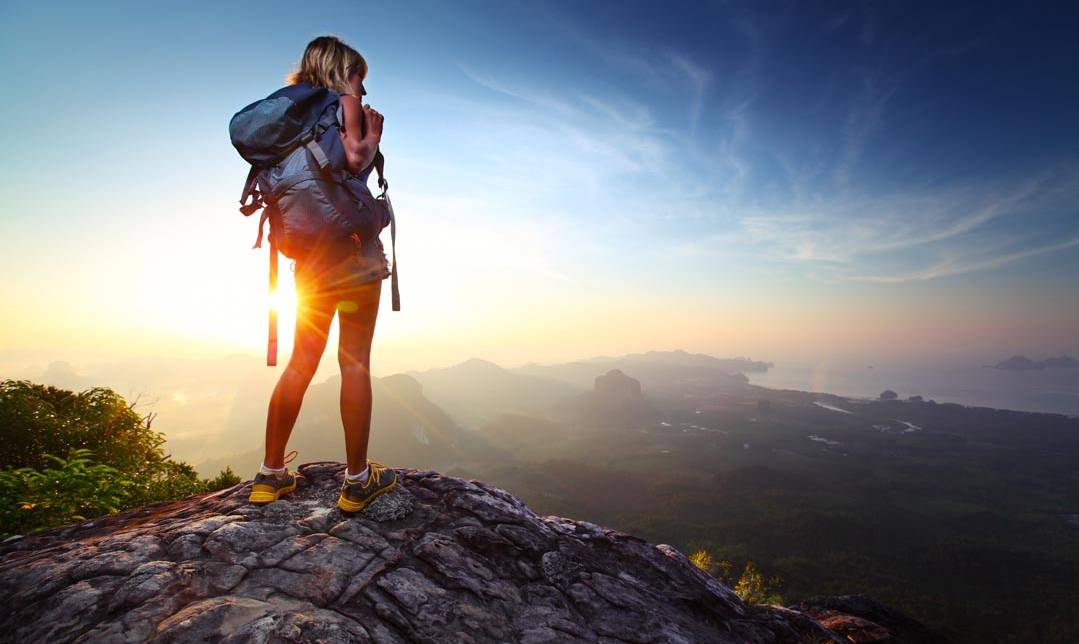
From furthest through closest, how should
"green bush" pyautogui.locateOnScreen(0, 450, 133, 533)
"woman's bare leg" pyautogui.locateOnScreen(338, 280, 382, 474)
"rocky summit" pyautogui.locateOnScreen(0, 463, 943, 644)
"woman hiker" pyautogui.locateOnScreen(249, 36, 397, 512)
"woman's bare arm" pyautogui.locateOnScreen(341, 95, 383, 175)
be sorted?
"green bush" pyautogui.locateOnScreen(0, 450, 133, 533)
"woman's bare leg" pyautogui.locateOnScreen(338, 280, 382, 474)
"woman hiker" pyautogui.locateOnScreen(249, 36, 397, 512)
"woman's bare arm" pyautogui.locateOnScreen(341, 95, 383, 175)
"rocky summit" pyautogui.locateOnScreen(0, 463, 943, 644)

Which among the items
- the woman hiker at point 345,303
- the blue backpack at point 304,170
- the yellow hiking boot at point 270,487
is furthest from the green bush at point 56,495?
the blue backpack at point 304,170

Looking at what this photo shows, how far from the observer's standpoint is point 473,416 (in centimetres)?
19525

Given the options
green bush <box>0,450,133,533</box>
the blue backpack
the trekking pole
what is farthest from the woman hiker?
green bush <box>0,450,133,533</box>

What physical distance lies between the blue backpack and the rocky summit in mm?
2216

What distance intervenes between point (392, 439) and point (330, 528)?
143990 mm

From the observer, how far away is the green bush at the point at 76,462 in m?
4.28

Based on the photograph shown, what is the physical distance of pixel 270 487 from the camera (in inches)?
141

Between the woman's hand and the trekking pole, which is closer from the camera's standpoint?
the woman's hand

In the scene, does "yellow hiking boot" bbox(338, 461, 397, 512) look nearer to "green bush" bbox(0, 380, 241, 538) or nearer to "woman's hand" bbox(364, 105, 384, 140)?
"woman's hand" bbox(364, 105, 384, 140)

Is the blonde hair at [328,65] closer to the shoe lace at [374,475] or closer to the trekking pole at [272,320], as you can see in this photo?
the trekking pole at [272,320]

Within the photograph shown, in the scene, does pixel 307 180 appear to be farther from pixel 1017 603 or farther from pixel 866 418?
pixel 866 418

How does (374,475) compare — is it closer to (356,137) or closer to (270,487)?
(270,487)

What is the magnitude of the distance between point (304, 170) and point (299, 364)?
151cm

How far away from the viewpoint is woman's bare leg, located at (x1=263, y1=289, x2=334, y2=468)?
3217 mm
